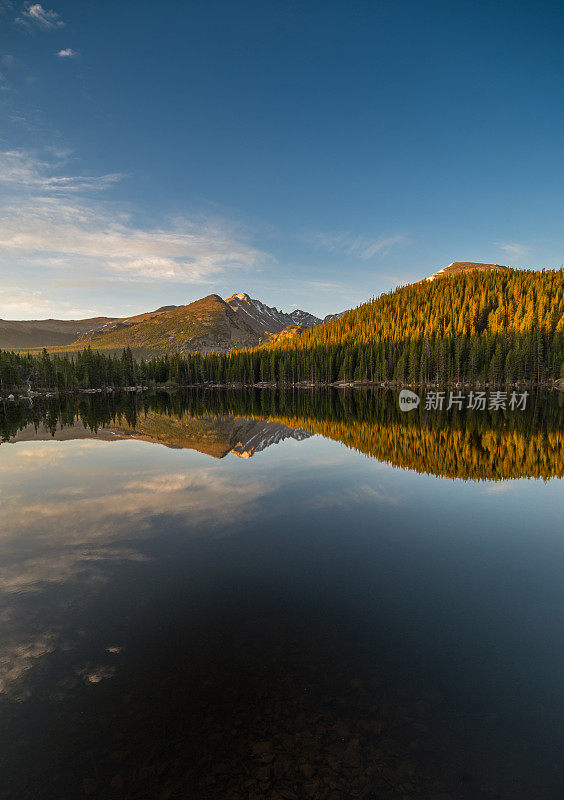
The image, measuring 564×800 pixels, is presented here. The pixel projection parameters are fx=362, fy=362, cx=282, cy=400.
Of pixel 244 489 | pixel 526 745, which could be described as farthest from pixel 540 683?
pixel 244 489

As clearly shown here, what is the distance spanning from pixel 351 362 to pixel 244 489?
512 ft

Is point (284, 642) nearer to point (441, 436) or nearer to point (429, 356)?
point (441, 436)

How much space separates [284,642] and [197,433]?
4417 centimetres

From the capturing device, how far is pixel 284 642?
10367mm

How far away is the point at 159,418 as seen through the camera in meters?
71.2

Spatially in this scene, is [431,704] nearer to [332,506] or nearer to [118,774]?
[118,774]

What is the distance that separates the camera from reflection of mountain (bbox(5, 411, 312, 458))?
140 ft

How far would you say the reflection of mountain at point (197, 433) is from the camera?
140ft

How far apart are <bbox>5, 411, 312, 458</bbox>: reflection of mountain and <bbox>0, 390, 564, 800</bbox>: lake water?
55.7ft
